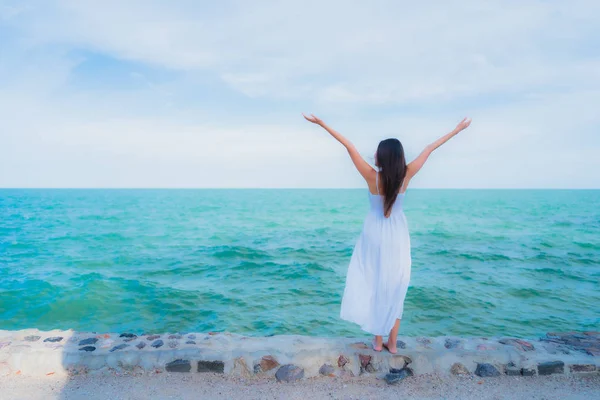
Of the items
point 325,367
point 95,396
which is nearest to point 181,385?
point 95,396

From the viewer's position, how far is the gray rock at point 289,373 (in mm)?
4242

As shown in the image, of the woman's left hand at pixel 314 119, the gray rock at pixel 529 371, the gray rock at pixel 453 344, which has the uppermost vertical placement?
the woman's left hand at pixel 314 119

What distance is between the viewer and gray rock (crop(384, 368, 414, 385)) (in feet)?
13.5

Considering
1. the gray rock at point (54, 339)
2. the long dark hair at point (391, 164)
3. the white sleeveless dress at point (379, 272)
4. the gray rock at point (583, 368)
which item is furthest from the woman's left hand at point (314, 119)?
the gray rock at point (54, 339)

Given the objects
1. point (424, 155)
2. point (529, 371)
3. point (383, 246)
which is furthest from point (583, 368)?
point (424, 155)

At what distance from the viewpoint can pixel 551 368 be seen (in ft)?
14.1

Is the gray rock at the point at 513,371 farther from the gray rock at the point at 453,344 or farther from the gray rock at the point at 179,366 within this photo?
the gray rock at the point at 179,366

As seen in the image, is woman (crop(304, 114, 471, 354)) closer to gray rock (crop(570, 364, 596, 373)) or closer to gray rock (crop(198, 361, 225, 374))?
gray rock (crop(198, 361, 225, 374))

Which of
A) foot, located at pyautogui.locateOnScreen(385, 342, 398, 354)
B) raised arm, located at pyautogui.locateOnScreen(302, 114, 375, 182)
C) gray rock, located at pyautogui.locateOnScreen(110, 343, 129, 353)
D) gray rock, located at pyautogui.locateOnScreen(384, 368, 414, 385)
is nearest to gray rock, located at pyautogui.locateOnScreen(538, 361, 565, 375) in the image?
gray rock, located at pyautogui.locateOnScreen(384, 368, 414, 385)

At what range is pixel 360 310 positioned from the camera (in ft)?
13.9

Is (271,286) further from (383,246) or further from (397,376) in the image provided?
(383,246)

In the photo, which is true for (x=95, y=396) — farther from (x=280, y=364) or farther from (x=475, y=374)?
(x=475, y=374)

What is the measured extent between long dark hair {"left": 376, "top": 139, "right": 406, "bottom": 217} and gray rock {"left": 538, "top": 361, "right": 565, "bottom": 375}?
2467mm

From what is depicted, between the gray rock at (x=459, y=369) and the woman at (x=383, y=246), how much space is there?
62 centimetres
